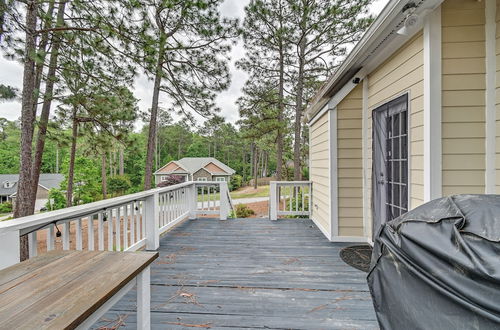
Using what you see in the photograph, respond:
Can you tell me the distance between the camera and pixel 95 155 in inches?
273

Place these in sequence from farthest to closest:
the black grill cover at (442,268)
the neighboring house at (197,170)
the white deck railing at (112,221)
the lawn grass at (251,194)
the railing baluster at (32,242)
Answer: the neighboring house at (197,170) → the lawn grass at (251,194) → the railing baluster at (32,242) → the white deck railing at (112,221) → the black grill cover at (442,268)

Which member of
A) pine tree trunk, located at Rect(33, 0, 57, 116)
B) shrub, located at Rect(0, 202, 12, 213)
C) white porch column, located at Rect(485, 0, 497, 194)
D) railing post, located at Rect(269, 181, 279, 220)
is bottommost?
shrub, located at Rect(0, 202, 12, 213)

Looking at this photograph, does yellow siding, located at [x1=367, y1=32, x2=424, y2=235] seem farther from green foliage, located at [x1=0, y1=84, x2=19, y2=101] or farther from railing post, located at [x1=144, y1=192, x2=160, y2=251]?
green foliage, located at [x1=0, y1=84, x2=19, y2=101]

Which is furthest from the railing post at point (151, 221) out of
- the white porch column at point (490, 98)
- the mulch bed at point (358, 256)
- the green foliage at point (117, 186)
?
the green foliage at point (117, 186)

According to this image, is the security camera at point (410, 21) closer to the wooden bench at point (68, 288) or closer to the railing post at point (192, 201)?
the wooden bench at point (68, 288)

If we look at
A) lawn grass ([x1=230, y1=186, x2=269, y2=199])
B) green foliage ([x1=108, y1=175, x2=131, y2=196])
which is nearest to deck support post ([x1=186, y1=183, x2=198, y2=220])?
lawn grass ([x1=230, y1=186, x2=269, y2=199])

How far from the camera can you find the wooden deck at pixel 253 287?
5.77 ft

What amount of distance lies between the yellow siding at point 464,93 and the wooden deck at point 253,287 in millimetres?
1373

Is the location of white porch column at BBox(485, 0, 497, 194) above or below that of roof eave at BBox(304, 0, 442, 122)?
below

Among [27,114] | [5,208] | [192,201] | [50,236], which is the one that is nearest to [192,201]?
[192,201]

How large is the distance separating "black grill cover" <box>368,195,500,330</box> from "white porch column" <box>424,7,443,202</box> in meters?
1.11

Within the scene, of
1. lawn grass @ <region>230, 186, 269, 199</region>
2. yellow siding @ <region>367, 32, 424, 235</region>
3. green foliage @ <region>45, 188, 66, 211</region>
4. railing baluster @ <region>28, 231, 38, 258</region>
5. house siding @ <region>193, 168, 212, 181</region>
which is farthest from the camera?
house siding @ <region>193, 168, 212, 181</region>

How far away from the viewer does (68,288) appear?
0.98m

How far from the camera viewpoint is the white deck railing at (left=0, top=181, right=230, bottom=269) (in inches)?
53.9
